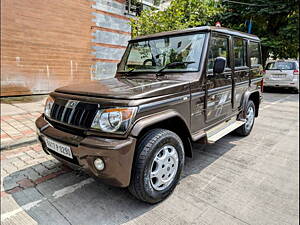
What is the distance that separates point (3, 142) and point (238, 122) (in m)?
4.30

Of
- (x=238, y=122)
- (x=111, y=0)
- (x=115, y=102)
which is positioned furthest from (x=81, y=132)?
(x=238, y=122)

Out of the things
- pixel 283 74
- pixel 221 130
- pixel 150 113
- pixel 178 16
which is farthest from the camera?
pixel 283 74

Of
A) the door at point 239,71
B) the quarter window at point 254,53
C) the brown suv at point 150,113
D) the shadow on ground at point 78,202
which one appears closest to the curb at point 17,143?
the shadow on ground at point 78,202

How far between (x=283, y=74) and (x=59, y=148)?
462 inches

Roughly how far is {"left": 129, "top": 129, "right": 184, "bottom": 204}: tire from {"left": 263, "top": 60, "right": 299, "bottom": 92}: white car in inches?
420

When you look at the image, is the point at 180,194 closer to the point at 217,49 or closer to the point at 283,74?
the point at 217,49

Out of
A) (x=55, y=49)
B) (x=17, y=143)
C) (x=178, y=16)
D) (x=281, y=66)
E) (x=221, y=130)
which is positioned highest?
(x=178, y=16)

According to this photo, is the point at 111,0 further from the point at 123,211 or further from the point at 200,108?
the point at 123,211

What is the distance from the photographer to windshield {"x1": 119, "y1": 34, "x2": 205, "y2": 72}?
266 cm

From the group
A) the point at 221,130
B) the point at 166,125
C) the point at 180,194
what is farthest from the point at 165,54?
the point at 180,194

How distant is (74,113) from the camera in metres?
2.02

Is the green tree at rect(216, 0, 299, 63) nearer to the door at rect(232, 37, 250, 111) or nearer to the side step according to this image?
the door at rect(232, 37, 250, 111)

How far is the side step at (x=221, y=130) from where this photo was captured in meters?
2.79

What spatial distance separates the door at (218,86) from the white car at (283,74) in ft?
29.5
